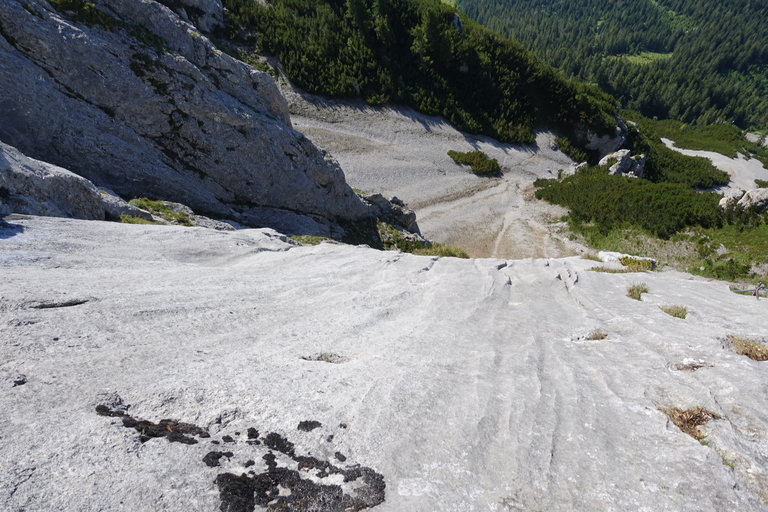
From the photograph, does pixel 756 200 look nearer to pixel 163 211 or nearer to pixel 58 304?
pixel 58 304

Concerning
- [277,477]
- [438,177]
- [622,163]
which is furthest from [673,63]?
[277,477]

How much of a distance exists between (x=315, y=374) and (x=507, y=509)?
2767 mm

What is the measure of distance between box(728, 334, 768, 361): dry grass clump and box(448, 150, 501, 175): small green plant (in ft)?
119

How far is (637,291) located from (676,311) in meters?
1.34

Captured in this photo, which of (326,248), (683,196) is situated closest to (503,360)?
(326,248)

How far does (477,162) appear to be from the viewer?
40312 millimetres

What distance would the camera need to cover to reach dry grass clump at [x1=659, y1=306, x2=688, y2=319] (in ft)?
23.7

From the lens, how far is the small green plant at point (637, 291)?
329 inches

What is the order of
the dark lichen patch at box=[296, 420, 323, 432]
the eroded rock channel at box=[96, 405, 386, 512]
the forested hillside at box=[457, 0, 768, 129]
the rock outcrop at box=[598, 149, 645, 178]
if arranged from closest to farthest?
the eroded rock channel at box=[96, 405, 386, 512] < the dark lichen patch at box=[296, 420, 323, 432] < the rock outcrop at box=[598, 149, 645, 178] < the forested hillside at box=[457, 0, 768, 129]

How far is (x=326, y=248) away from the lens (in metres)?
12.7

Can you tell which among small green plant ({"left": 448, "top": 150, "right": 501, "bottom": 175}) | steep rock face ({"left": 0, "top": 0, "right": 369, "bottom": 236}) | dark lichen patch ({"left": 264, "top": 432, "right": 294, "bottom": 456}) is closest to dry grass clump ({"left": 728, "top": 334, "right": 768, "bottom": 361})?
dark lichen patch ({"left": 264, "top": 432, "right": 294, "bottom": 456})

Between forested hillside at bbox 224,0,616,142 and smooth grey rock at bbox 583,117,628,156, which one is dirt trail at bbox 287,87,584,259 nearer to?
forested hillside at bbox 224,0,616,142

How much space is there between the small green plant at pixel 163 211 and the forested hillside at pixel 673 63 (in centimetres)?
15042

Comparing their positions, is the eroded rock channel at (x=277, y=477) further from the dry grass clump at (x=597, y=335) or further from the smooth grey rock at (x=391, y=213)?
the smooth grey rock at (x=391, y=213)
